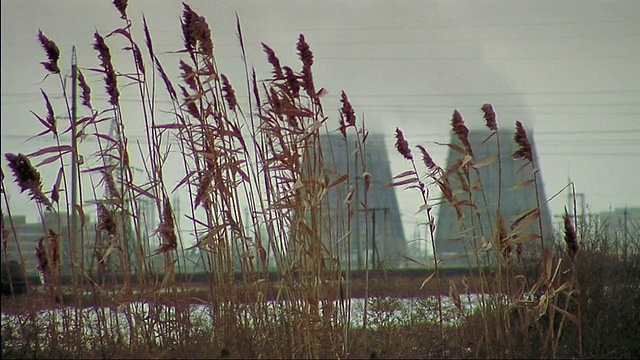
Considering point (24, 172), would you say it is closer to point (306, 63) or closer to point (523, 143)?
point (306, 63)

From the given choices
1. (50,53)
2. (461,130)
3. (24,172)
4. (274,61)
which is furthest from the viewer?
(461,130)

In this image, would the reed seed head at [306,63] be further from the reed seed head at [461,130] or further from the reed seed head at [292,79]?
the reed seed head at [461,130]

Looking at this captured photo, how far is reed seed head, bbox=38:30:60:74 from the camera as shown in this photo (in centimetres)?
243

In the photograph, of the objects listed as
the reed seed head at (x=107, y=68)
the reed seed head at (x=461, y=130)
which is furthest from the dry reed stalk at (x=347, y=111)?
the reed seed head at (x=107, y=68)

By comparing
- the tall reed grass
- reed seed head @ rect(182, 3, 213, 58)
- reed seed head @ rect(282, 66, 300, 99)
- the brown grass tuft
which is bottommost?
the tall reed grass

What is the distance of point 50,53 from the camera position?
8.05 ft

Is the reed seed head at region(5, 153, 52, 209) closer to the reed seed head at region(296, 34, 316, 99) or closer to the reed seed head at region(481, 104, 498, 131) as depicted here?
the reed seed head at region(296, 34, 316, 99)

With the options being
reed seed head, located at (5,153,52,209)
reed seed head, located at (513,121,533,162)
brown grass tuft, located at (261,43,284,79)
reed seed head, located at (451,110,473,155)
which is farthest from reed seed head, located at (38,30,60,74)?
reed seed head, located at (513,121,533,162)

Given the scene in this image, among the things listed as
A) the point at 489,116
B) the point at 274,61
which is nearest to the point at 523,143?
the point at 489,116

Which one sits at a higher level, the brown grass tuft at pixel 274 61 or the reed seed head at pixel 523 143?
the brown grass tuft at pixel 274 61


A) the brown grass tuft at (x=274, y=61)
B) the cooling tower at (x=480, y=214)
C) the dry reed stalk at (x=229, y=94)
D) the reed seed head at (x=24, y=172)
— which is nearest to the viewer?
the reed seed head at (x=24, y=172)

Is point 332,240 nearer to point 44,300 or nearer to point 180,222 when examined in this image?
point 180,222

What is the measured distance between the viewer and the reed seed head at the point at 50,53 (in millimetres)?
2434

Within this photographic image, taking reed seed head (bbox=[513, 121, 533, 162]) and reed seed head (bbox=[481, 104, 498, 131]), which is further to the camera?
reed seed head (bbox=[481, 104, 498, 131])
